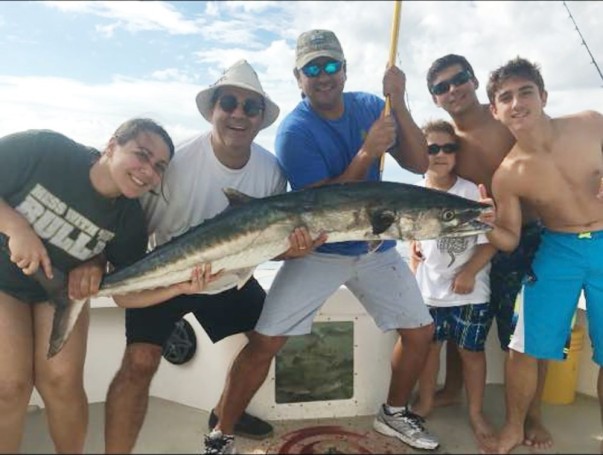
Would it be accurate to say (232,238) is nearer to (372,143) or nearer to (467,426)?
(372,143)

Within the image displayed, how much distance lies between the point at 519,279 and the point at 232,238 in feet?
5.47

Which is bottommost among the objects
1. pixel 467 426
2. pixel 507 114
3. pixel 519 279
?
pixel 467 426

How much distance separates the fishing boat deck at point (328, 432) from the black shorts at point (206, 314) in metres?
0.43

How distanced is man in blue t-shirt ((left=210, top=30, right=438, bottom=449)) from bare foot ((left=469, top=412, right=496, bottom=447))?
25 cm

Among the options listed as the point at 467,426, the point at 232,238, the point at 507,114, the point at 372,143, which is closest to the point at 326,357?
the point at 467,426

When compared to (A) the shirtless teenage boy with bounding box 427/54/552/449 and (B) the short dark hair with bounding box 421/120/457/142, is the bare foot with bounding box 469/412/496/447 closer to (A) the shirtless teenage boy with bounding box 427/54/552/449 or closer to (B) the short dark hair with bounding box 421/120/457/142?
(A) the shirtless teenage boy with bounding box 427/54/552/449

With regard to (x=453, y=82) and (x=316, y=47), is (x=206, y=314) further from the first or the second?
(x=453, y=82)

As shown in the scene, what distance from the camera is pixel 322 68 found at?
290 centimetres

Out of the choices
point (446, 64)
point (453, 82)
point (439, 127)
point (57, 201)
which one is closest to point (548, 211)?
point (439, 127)

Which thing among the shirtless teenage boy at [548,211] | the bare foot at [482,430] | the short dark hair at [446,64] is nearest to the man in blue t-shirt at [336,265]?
the bare foot at [482,430]

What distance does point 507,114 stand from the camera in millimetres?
2711

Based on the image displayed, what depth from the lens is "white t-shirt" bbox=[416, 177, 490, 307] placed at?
3047mm

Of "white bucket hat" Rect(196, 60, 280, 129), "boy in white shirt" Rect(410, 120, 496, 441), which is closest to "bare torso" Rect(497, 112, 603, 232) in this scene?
"boy in white shirt" Rect(410, 120, 496, 441)

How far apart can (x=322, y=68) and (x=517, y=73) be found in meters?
1.04
